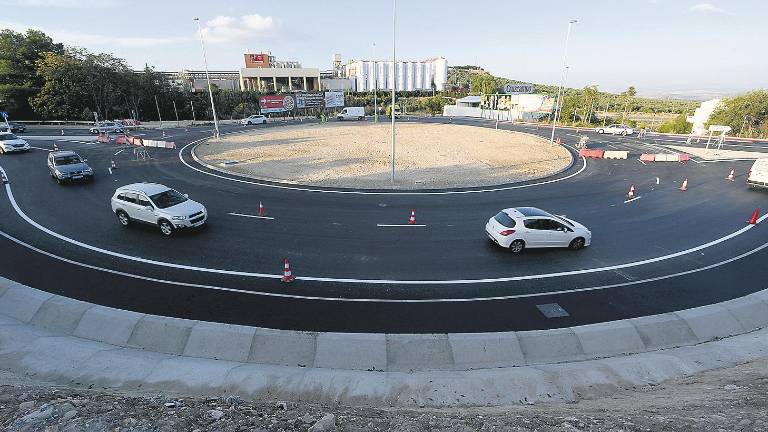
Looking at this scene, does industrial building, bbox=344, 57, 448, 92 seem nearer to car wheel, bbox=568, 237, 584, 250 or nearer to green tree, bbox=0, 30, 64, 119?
green tree, bbox=0, 30, 64, 119

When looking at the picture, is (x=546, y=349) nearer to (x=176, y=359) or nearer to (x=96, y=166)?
(x=176, y=359)

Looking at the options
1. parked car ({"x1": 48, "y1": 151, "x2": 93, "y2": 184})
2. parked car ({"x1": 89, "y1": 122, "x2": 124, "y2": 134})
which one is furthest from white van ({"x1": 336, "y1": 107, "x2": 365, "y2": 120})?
parked car ({"x1": 48, "y1": 151, "x2": 93, "y2": 184})

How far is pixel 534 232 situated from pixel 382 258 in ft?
18.9

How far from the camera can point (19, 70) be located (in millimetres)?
56031

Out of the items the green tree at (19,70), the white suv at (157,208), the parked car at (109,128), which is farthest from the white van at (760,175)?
Result: the green tree at (19,70)

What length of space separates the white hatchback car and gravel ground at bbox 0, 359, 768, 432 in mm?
7148

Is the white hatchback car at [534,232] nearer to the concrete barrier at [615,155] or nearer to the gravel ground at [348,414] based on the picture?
the gravel ground at [348,414]

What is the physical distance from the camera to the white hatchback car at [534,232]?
552 inches

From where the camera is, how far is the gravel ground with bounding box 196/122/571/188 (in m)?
26.2

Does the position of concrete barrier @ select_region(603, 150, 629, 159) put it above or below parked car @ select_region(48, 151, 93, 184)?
below

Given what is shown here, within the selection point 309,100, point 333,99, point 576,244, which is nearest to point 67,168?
point 576,244

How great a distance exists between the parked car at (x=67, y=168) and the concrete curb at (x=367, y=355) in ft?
51.8

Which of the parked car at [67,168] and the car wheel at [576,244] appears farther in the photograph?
the parked car at [67,168]

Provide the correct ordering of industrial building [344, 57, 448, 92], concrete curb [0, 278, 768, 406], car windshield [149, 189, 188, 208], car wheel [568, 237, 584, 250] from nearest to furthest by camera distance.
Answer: concrete curb [0, 278, 768, 406] → car wheel [568, 237, 584, 250] → car windshield [149, 189, 188, 208] → industrial building [344, 57, 448, 92]
